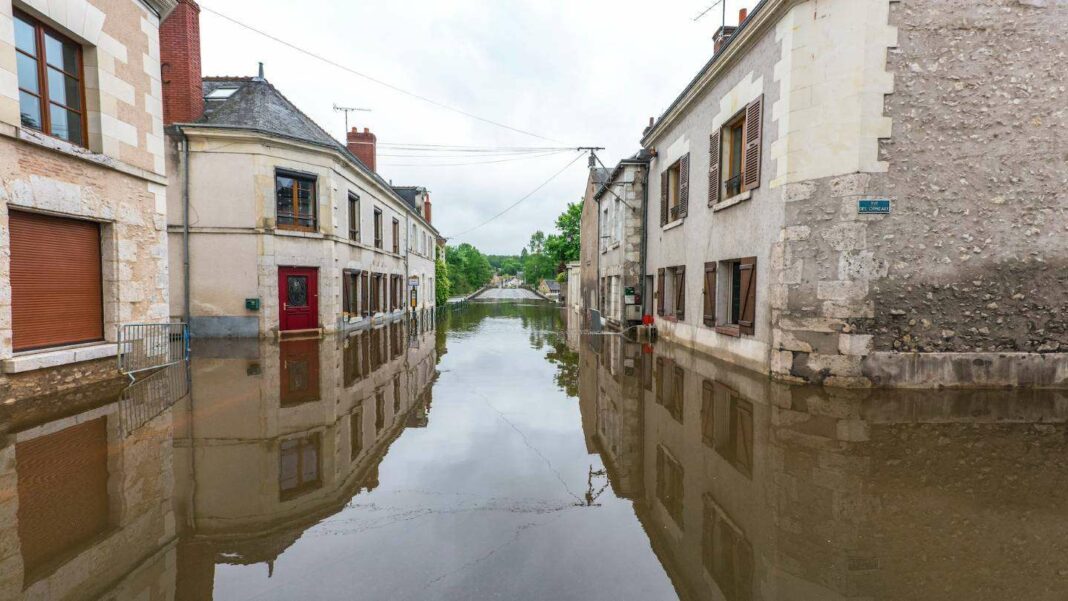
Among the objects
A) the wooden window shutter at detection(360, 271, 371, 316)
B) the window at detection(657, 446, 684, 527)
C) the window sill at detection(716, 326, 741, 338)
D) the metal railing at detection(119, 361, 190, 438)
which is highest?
the wooden window shutter at detection(360, 271, 371, 316)

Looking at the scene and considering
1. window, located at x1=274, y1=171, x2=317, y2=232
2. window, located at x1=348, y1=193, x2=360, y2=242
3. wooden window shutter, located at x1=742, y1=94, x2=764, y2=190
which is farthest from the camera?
window, located at x1=348, y1=193, x2=360, y2=242

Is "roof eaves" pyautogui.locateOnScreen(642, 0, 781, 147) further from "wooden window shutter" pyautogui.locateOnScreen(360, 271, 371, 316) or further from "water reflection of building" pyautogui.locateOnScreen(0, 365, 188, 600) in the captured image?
"wooden window shutter" pyautogui.locateOnScreen(360, 271, 371, 316)

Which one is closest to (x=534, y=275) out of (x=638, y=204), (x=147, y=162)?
(x=638, y=204)

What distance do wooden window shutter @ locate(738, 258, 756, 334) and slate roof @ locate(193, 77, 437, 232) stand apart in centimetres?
1218

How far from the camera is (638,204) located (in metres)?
16.4

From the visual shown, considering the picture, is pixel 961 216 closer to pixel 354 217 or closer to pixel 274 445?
pixel 274 445

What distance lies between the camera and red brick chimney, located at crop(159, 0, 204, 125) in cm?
1317

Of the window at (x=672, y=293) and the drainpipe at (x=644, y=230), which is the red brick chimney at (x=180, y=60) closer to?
the drainpipe at (x=644, y=230)

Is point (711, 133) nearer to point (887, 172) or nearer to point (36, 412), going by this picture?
point (887, 172)

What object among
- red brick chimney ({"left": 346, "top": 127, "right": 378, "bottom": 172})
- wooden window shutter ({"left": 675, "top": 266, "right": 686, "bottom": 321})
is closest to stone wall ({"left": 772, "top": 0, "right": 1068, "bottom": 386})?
wooden window shutter ({"left": 675, "top": 266, "right": 686, "bottom": 321})

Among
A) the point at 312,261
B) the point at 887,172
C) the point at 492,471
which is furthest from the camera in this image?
the point at 312,261

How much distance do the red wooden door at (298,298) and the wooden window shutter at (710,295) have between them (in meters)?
11.1

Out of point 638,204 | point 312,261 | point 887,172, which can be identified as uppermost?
point 638,204

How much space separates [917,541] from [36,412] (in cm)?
859
